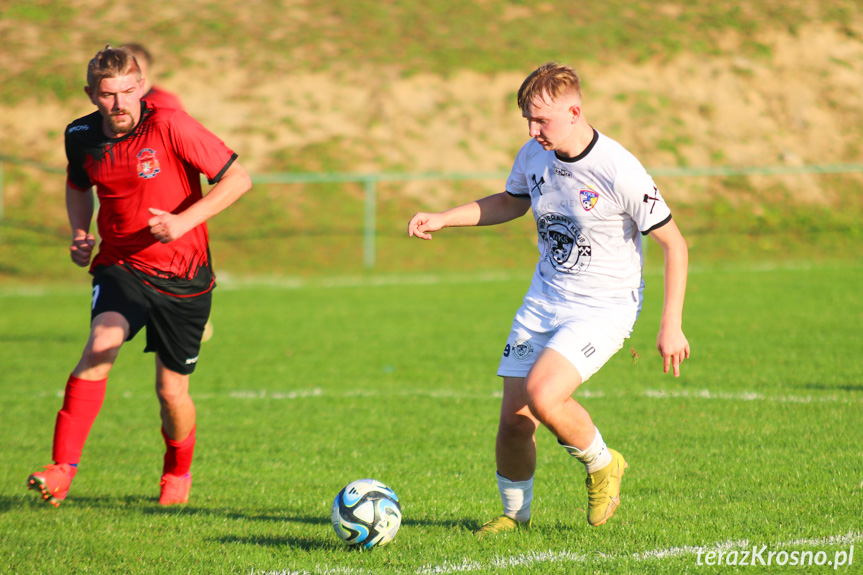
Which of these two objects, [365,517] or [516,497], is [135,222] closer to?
[365,517]


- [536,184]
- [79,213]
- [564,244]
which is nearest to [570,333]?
[564,244]

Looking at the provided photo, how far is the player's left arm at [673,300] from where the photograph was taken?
4102 mm

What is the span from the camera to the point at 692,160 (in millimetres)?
25297

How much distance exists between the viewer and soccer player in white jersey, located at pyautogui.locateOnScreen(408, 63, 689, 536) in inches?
163

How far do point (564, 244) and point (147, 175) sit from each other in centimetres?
222

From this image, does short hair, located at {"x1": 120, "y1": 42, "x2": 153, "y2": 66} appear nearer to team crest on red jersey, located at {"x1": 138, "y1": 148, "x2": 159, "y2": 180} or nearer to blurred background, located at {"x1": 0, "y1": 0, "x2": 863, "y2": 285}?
team crest on red jersey, located at {"x1": 138, "y1": 148, "x2": 159, "y2": 180}

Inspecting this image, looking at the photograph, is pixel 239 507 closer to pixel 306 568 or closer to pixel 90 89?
pixel 306 568

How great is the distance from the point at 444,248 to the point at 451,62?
28.7 ft

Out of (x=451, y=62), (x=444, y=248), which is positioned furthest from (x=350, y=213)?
(x=451, y=62)

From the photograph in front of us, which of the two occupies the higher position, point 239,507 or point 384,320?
point 239,507

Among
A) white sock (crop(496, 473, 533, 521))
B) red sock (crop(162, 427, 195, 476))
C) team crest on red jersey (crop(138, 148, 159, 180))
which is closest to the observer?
white sock (crop(496, 473, 533, 521))

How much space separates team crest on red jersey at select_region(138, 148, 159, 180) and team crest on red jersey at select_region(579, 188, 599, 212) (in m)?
2.25

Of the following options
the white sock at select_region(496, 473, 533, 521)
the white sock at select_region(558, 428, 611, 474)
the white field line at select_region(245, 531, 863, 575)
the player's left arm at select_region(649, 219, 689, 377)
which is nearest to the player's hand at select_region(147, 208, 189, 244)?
the white field line at select_region(245, 531, 863, 575)

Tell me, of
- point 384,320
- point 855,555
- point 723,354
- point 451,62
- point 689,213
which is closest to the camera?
point 855,555
